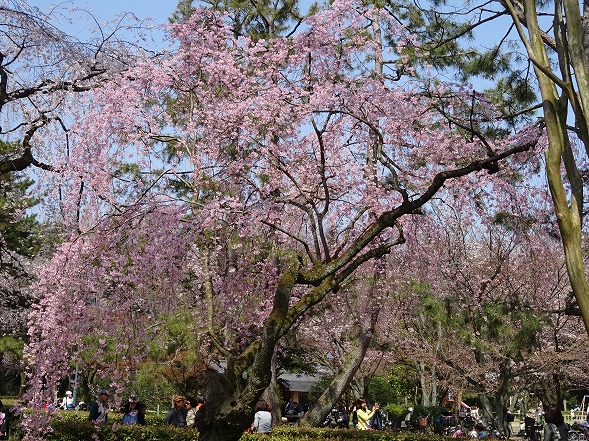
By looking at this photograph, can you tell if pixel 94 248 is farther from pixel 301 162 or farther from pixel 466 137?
pixel 466 137

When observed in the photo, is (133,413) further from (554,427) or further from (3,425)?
(554,427)

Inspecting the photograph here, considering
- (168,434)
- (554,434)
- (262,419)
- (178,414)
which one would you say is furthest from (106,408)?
(554,434)

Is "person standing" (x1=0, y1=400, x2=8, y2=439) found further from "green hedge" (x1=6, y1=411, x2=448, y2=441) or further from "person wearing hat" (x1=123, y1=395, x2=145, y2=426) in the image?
"person wearing hat" (x1=123, y1=395, x2=145, y2=426)

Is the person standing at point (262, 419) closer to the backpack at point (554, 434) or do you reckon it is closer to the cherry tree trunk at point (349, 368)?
the cherry tree trunk at point (349, 368)

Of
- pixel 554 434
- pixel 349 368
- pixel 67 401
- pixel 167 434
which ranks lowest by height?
pixel 554 434

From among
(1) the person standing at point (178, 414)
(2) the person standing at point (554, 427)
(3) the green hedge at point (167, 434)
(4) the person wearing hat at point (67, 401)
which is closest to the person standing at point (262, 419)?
(3) the green hedge at point (167, 434)

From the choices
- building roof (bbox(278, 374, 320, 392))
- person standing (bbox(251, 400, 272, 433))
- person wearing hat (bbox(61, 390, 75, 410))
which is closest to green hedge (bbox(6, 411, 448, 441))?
person standing (bbox(251, 400, 272, 433))

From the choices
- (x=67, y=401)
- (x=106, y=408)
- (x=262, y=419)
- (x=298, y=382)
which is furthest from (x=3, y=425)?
(x=298, y=382)

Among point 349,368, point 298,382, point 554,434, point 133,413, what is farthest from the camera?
point 298,382

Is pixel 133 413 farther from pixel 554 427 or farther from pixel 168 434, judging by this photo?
pixel 554 427

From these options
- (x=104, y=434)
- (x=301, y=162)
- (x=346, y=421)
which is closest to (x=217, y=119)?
(x=301, y=162)

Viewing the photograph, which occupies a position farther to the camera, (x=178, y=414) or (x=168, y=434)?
(x=178, y=414)

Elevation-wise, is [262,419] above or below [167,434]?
above

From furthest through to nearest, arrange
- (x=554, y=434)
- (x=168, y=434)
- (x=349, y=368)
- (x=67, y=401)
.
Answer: (x=67, y=401), (x=349, y=368), (x=168, y=434), (x=554, y=434)
